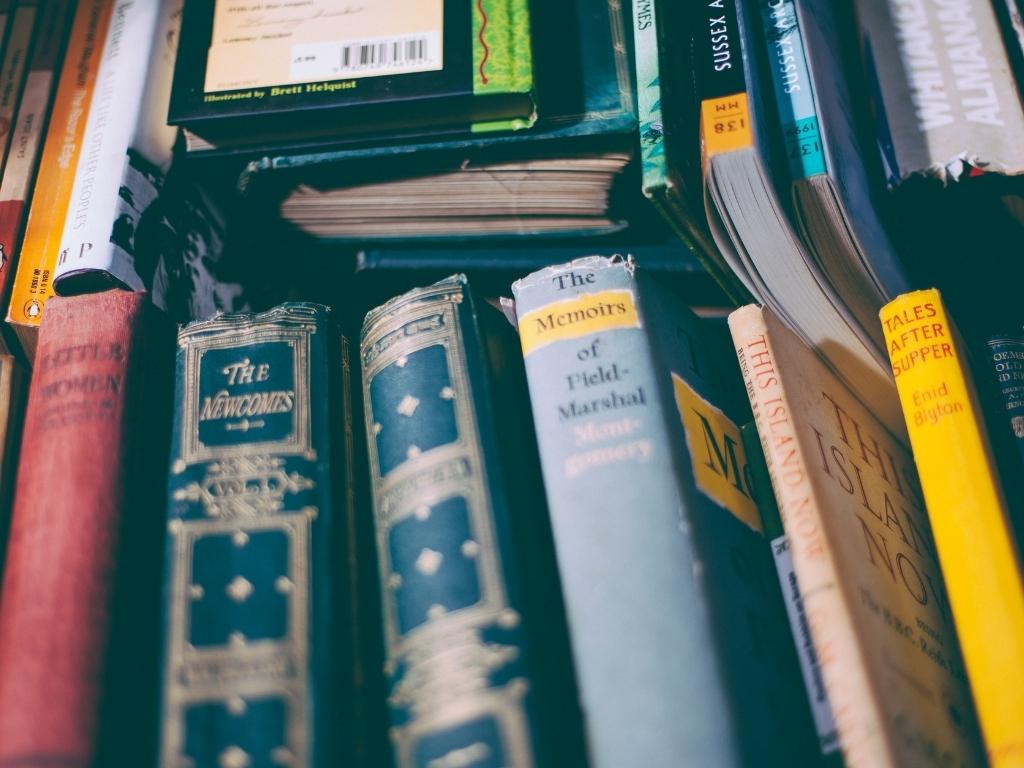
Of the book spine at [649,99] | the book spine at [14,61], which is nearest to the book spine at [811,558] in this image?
the book spine at [649,99]

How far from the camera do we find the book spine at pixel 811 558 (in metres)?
0.43

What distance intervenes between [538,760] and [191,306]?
0.45 metres

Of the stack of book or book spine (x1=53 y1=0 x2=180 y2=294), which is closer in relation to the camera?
the stack of book

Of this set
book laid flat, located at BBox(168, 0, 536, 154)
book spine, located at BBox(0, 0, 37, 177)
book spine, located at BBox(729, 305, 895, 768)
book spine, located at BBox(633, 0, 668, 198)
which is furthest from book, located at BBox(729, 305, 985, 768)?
book spine, located at BBox(0, 0, 37, 177)

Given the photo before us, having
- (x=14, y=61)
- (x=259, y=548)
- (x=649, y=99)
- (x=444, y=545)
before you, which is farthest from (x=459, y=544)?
(x=14, y=61)

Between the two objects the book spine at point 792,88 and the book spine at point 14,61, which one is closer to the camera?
the book spine at point 792,88

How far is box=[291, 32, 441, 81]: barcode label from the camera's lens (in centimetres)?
65

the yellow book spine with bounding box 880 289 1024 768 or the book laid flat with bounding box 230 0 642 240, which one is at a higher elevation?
the book laid flat with bounding box 230 0 642 240

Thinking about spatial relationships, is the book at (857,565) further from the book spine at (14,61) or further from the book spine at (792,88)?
the book spine at (14,61)

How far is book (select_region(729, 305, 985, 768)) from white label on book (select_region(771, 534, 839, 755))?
0.07 ft

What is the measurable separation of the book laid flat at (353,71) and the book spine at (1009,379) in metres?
0.35

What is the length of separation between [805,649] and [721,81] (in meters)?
0.37

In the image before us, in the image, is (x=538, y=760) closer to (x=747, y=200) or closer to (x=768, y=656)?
(x=768, y=656)

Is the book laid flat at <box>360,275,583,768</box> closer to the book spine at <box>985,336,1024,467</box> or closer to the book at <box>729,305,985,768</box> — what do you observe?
the book at <box>729,305,985,768</box>
